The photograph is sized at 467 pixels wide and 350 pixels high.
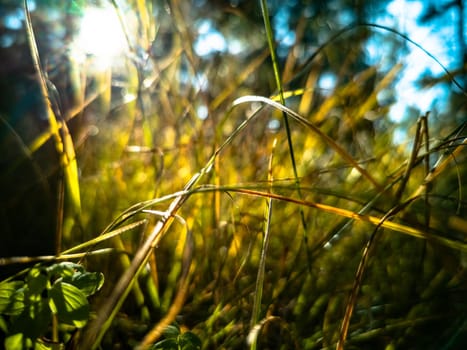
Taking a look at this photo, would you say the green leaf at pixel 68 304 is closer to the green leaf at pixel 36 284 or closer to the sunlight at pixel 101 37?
the green leaf at pixel 36 284

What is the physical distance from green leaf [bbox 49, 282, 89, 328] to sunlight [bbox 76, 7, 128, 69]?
0.48 meters

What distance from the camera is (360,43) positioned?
43.0 inches

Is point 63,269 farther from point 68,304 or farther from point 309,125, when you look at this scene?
point 309,125

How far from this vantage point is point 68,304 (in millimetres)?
306

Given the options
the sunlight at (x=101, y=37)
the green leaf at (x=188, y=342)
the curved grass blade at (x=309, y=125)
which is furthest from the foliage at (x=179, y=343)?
the sunlight at (x=101, y=37)

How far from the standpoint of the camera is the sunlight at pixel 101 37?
72cm

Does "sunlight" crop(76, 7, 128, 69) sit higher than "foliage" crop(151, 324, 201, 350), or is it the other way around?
"sunlight" crop(76, 7, 128, 69)

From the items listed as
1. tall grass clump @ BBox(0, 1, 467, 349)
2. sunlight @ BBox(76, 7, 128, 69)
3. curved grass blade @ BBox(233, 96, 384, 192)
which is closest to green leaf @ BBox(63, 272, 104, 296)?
tall grass clump @ BBox(0, 1, 467, 349)

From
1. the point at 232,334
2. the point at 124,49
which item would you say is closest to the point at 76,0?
the point at 124,49

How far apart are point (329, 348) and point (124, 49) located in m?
0.53

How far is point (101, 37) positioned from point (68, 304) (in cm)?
57

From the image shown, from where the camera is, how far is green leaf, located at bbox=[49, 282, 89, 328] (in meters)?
0.30

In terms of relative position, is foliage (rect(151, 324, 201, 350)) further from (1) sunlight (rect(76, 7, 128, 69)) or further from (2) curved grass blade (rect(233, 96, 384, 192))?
(1) sunlight (rect(76, 7, 128, 69))

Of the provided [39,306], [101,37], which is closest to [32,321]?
[39,306]
